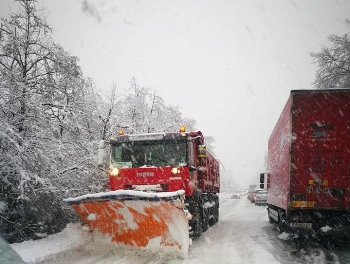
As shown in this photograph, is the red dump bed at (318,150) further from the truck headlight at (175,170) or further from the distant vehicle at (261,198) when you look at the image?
the distant vehicle at (261,198)

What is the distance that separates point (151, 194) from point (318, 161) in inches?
160

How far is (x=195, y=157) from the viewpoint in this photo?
9.52m

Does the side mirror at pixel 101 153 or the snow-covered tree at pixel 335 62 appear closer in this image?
the side mirror at pixel 101 153

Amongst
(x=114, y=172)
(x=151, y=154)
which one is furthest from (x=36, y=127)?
(x=151, y=154)

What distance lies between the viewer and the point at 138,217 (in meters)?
7.36

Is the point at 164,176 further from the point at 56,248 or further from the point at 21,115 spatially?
the point at 21,115

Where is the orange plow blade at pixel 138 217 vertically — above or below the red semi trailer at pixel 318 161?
below

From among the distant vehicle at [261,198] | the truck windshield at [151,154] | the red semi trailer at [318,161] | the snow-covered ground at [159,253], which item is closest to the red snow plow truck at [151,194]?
the truck windshield at [151,154]

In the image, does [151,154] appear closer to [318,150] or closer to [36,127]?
[36,127]

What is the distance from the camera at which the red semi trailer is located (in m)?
7.63

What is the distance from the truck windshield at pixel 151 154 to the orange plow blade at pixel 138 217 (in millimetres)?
1706

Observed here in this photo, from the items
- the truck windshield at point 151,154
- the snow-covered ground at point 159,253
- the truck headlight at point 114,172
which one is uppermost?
the truck windshield at point 151,154

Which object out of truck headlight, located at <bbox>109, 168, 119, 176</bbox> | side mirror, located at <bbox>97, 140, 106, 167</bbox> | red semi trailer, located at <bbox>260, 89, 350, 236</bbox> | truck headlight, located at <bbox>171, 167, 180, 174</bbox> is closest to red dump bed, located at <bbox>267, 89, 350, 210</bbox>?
red semi trailer, located at <bbox>260, 89, 350, 236</bbox>

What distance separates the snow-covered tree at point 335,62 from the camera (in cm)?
2056
